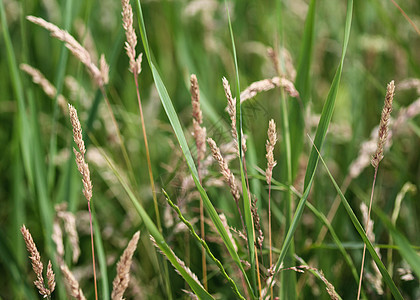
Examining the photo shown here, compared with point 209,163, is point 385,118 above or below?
above

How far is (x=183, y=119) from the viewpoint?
206 cm

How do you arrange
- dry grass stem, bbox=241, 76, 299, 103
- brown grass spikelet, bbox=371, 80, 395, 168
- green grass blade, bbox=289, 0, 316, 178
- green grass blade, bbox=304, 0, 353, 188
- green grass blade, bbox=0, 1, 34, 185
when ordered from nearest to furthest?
brown grass spikelet, bbox=371, 80, 395, 168 < green grass blade, bbox=304, 0, 353, 188 < dry grass stem, bbox=241, 76, 299, 103 < green grass blade, bbox=289, 0, 316, 178 < green grass blade, bbox=0, 1, 34, 185

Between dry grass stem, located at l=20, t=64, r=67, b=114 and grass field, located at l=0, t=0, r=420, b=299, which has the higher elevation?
dry grass stem, located at l=20, t=64, r=67, b=114

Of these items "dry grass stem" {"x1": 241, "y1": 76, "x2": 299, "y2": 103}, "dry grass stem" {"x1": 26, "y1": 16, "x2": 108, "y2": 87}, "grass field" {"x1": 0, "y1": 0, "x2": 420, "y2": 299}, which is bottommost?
"grass field" {"x1": 0, "y1": 0, "x2": 420, "y2": 299}

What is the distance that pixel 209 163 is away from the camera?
114cm

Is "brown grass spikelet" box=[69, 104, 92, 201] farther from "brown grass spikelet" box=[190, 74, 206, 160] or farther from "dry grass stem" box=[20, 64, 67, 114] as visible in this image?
"dry grass stem" box=[20, 64, 67, 114]

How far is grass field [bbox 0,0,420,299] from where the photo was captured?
88cm

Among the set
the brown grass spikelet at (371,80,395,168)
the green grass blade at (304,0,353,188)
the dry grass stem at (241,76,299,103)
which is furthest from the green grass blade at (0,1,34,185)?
the brown grass spikelet at (371,80,395,168)

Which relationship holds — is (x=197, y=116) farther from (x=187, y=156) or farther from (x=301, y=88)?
(x=301, y=88)

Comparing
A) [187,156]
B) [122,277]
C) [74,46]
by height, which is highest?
[74,46]

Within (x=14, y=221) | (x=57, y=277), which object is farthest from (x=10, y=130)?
(x=57, y=277)

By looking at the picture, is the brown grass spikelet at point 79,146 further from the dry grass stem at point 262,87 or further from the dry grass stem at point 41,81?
the dry grass stem at point 41,81

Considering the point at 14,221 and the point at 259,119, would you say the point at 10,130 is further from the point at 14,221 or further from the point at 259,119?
the point at 259,119

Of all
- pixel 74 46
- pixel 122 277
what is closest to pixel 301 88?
pixel 74 46
